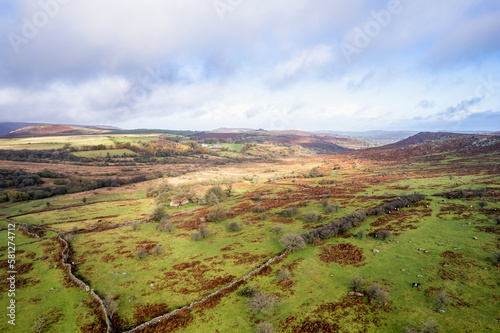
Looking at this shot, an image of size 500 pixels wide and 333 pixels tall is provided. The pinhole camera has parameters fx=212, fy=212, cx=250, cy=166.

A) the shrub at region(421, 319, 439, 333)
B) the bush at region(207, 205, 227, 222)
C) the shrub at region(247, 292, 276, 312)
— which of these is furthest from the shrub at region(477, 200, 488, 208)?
the bush at region(207, 205, 227, 222)

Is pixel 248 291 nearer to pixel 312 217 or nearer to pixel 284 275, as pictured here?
pixel 284 275

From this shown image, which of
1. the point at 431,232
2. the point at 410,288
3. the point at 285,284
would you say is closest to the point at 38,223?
the point at 285,284

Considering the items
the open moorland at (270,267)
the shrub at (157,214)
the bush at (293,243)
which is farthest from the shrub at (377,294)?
the shrub at (157,214)

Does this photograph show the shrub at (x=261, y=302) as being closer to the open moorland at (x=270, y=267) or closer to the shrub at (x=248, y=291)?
the open moorland at (x=270, y=267)

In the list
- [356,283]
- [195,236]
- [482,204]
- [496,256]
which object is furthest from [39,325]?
[482,204]

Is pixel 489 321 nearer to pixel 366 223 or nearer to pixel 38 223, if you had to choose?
pixel 366 223

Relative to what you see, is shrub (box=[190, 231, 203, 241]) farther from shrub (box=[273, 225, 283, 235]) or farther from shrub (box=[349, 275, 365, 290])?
shrub (box=[349, 275, 365, 290])
